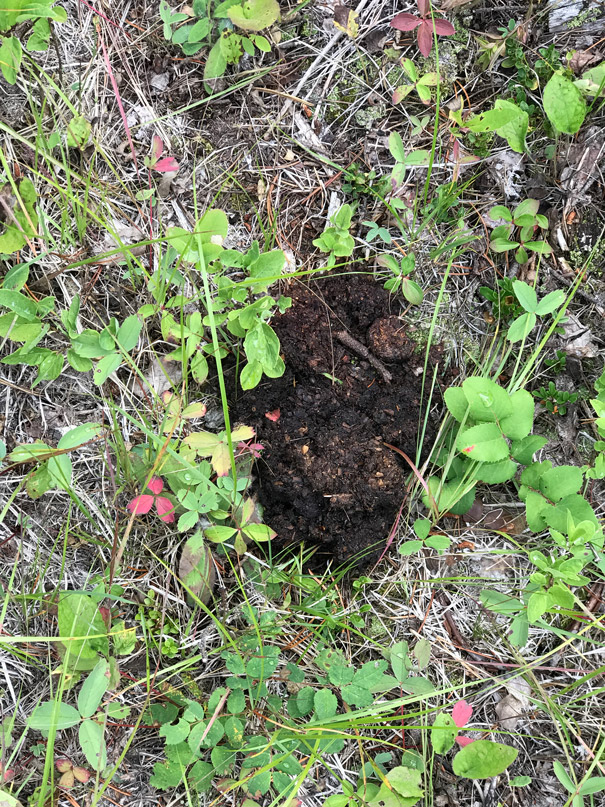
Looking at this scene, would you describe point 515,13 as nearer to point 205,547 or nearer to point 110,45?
point 110,45

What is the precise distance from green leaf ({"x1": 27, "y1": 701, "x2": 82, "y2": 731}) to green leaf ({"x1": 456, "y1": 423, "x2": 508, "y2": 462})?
5.14 feet

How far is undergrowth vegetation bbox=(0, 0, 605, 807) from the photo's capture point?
209 cm

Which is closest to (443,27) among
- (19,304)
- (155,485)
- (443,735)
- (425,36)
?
(425,36)

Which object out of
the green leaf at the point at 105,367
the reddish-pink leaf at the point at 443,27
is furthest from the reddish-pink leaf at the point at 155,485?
the reddish-pink leaf at the point at 443,27

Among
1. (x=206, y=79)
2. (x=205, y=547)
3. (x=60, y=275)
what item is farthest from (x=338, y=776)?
(x=206, y=79)

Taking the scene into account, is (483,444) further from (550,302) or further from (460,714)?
(460,714)

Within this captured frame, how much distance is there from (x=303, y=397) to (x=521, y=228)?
115cm

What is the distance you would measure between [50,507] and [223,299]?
3.38ft

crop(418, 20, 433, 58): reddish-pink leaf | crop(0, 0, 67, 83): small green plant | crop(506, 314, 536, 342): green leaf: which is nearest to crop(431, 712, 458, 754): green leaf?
crop(506, 314, 536, 342): green leaf

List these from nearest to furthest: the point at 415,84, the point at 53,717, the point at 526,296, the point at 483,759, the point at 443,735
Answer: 1. the point at 53,717
2. the point at 483,759
3. the point at 443,735
4. the point at 526,296
5. the point at 415,84

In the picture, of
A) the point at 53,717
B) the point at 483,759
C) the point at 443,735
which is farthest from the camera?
the point at 443,735

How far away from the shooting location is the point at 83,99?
2289 millimetres

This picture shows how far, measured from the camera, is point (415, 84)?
7.61 feet

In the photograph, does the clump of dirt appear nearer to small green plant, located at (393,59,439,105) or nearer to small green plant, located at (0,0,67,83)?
small green plant, located at (393,59,439,105)
